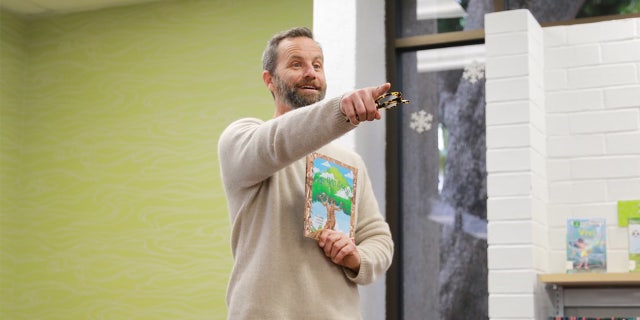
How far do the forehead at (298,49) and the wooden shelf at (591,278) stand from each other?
1.41 metres

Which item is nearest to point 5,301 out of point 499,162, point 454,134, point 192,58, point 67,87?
point 67,87

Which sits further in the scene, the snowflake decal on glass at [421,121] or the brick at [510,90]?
the snowflake decal on glass at [421,121]

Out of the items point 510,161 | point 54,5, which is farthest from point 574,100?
point 54,5

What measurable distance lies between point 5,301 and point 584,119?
9.75 ft

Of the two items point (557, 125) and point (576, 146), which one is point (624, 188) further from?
point (557, 125)

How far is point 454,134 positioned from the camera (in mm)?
3742

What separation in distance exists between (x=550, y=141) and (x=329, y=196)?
1.80m

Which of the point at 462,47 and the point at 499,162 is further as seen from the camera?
the point at 462,47

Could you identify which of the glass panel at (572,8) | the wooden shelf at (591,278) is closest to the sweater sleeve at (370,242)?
the wooden shelf at (591,278)

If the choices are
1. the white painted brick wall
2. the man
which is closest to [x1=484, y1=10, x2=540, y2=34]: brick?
the white painted brick wall

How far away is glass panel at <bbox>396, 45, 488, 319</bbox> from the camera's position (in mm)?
3633

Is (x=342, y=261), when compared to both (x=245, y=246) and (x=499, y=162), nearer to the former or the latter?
(x=245, y=246)

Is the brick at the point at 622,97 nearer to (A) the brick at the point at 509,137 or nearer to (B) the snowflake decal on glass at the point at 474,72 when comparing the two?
(A) the brick at the point at 509,137

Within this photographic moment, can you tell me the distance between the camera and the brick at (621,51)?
3.27m
